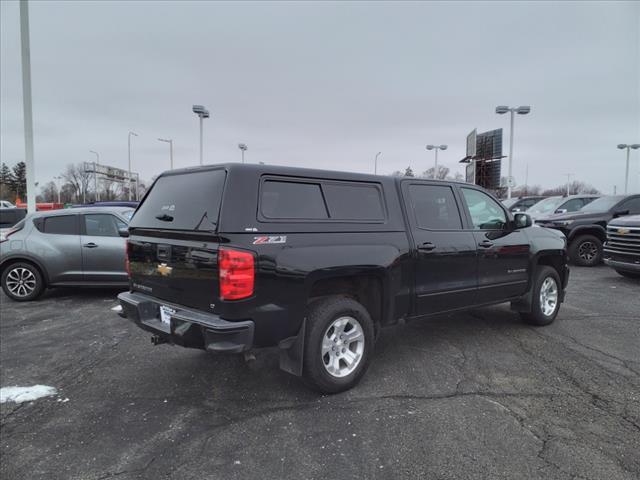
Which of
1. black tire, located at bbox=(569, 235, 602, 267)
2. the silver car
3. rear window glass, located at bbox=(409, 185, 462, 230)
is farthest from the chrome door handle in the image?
black tire, located at bbox=(569, 235, 602, 267)

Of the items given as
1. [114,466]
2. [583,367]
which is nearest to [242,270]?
[114,466]

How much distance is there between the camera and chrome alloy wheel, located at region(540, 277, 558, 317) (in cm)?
569

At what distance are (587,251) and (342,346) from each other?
33.0 feet

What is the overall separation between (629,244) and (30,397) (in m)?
9.73

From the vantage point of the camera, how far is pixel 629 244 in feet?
27.5

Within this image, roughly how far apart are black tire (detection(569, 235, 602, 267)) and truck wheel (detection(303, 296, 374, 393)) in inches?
374

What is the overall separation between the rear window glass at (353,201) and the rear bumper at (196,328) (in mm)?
1294

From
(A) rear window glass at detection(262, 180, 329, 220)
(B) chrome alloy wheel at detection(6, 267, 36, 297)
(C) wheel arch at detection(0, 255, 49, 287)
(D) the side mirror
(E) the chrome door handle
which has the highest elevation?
(A) rear window glass at detection(262, 180, 329, 220)

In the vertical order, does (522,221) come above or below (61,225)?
above

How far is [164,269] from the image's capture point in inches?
143

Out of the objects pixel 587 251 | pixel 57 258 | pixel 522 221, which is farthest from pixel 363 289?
pixel 587 251

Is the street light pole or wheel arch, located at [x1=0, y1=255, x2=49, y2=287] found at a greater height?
the street light pole

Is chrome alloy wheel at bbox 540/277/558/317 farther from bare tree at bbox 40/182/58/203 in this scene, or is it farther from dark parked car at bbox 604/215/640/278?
bare tree at bbox 40/182/58/203

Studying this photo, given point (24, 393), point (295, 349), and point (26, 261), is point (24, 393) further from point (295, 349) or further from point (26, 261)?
point (26, 261)
